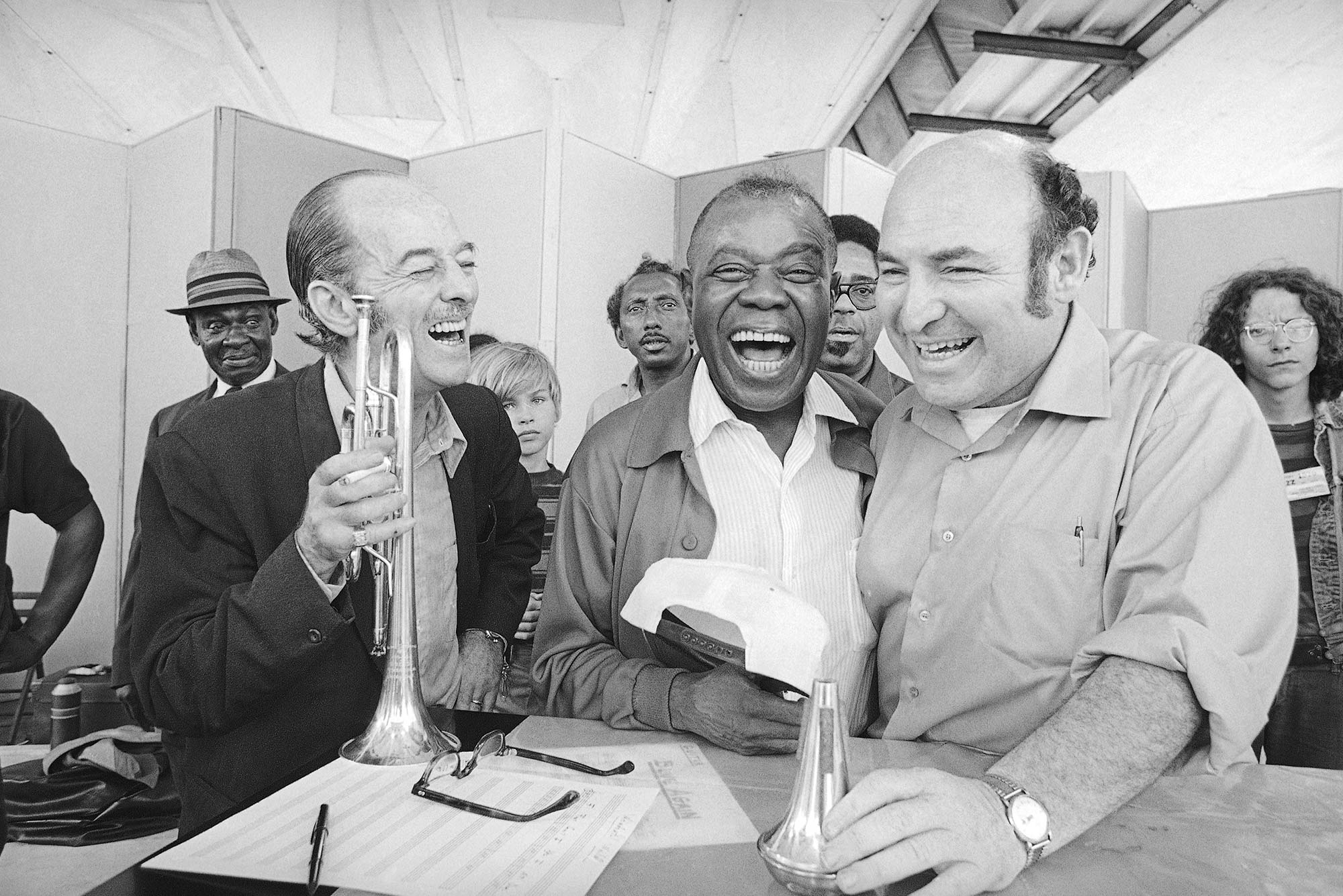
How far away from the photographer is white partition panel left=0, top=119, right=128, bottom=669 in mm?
5742

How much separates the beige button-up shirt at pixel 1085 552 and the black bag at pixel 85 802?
117 inches

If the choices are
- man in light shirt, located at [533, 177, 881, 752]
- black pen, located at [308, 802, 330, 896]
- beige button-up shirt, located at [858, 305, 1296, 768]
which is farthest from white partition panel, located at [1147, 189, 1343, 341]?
black pen, located at [308, 802, 330, 896]

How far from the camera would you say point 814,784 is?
3.70ft

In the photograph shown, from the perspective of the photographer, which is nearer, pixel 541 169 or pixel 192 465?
pixel 192 465

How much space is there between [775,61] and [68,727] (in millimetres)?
6617

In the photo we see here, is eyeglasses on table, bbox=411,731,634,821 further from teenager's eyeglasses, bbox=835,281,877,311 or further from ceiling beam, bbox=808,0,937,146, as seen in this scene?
ceiling beam, bbox=808,0,937,146

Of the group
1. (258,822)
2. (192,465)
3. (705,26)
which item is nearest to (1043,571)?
(258,822)

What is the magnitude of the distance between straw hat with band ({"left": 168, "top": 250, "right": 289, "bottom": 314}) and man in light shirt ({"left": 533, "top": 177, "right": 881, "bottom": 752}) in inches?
109

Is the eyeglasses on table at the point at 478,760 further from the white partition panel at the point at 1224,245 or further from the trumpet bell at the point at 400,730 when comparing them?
the white partition panel at the point at 1224,245

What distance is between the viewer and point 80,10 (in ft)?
25.6

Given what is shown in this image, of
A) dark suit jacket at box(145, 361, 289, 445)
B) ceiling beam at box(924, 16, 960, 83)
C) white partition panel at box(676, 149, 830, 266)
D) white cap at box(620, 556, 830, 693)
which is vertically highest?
ceiling beam at box(924, 16, 960, 83)

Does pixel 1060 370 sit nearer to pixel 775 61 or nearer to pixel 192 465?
pixel 192 465

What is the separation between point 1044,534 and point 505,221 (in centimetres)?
459

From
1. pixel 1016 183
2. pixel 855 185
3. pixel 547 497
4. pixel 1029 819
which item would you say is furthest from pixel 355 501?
pixel 855 185
